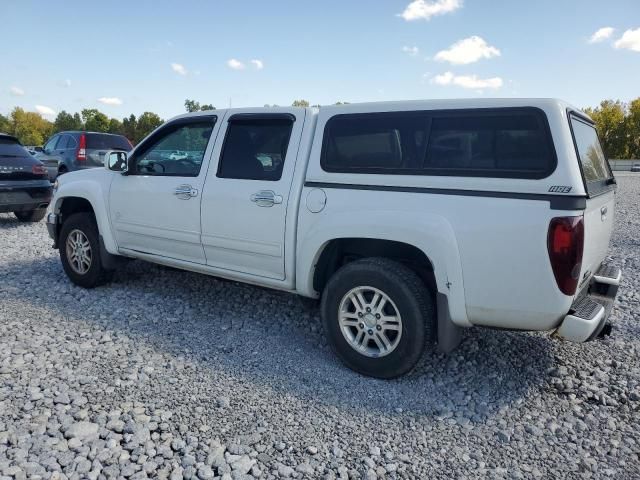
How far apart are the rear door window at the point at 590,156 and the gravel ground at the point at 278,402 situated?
139 centimetres

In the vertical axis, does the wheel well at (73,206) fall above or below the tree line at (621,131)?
below

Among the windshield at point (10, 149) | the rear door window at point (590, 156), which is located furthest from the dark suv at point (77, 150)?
the rear door window at point (590, 156)

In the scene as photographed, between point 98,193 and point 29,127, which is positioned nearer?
point 98,193

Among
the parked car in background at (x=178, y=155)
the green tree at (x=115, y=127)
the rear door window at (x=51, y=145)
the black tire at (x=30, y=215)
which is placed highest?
the green tree at (x=115, y=127)

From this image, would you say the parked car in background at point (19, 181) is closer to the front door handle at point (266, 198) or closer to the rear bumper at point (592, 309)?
the front door handle at point (266, 198)

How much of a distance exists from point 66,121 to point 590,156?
100373 mm

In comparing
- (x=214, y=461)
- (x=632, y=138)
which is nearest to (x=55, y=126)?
(x=632, y=138)

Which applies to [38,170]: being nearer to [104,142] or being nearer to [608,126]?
[104,142]

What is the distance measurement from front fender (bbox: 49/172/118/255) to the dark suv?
296 inches

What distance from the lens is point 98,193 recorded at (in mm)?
5031

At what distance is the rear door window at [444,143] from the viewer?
2.92m

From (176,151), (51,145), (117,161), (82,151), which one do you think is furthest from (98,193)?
(51,145)

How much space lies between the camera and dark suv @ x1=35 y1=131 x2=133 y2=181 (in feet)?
40.4

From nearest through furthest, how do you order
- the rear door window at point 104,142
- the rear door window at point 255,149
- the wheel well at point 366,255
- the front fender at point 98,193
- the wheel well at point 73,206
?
1. the wheel well at point 366,255
2. the rear door window at point 255,149
3. the front fender at point 98,193
4. the wheel well at point 73,206
5. the rear door window at point 104,142
